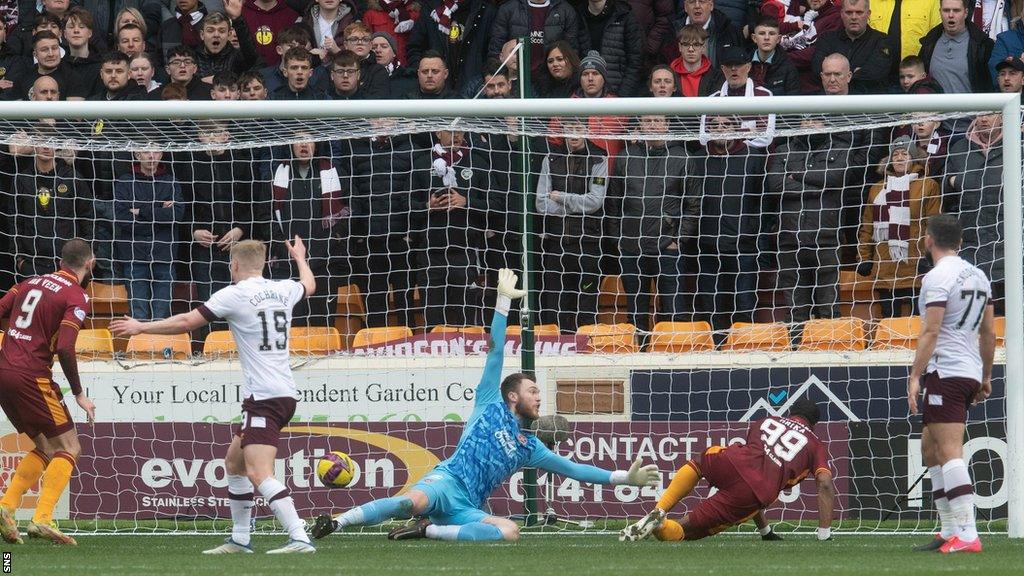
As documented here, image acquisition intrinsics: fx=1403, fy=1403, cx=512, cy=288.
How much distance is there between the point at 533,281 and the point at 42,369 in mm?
4334

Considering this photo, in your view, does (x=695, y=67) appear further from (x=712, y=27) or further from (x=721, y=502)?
(x=721, y=502)

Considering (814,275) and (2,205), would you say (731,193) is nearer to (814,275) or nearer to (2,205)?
(814,275)

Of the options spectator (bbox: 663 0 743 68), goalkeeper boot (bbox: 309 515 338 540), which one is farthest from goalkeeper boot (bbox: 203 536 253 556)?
spectator (bbox: 663 0 743 68)

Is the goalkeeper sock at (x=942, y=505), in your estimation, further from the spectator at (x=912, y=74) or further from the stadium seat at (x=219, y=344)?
the stadium seat at (x=219, y=344)

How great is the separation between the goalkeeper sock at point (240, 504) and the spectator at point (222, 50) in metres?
6.55

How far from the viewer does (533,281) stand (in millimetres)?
12234

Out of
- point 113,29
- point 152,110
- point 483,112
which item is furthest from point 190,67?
point 483,112

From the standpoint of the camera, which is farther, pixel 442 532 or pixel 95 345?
pixel 95 345

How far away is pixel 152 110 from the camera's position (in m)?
10.4

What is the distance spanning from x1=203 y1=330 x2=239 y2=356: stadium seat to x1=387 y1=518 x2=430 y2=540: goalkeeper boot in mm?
2996

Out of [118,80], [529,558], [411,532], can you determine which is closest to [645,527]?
[529,558]

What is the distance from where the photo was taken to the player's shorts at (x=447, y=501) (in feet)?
31.9

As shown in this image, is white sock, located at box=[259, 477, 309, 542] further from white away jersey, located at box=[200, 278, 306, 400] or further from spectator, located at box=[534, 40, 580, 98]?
spectator, located at box=[534, 40, 580, 98]

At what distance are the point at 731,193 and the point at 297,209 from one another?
3937 mm
